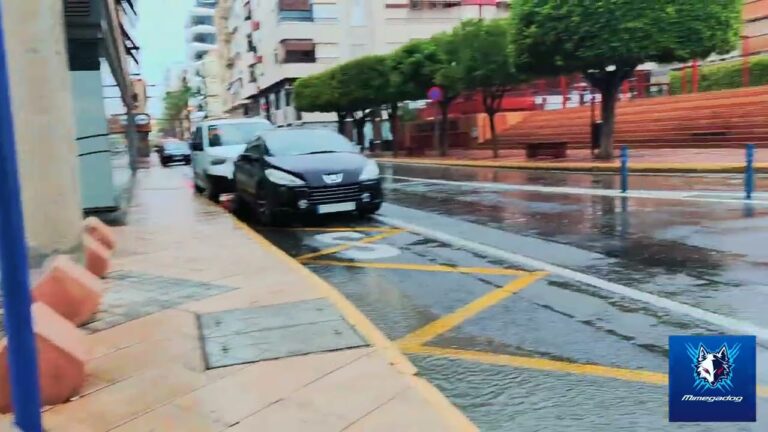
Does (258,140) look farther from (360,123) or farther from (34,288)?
(360,123)

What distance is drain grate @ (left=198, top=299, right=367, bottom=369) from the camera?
5012 mm

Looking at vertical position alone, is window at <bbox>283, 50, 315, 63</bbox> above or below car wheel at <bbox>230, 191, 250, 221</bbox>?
above

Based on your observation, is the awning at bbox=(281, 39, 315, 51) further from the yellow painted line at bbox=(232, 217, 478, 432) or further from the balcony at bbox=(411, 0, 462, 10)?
the yellow painted line at bbox=(232, 217, 478, 432)

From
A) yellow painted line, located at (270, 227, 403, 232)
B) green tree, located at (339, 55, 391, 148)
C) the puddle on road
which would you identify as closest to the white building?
green tree, located at (339, 55, 391, 148)

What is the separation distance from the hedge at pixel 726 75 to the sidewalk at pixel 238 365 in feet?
96.3

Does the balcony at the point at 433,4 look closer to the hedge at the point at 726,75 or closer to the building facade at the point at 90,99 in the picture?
the hedge at the point at 726,75

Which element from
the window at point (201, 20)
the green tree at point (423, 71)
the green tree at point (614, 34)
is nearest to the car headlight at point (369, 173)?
the green tree at point (614, 34)

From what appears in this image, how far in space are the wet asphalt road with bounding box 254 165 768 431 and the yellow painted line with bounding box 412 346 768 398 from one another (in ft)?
0.06

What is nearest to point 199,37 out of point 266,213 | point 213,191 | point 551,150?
point 551,150

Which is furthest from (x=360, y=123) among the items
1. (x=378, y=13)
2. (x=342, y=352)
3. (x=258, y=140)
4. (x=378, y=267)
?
(x=342, y=352)

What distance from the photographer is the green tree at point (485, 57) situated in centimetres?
3019

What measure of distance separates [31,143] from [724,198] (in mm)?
10977

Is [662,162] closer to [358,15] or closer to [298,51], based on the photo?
[358,15]

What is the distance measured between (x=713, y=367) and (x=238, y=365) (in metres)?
2.94
